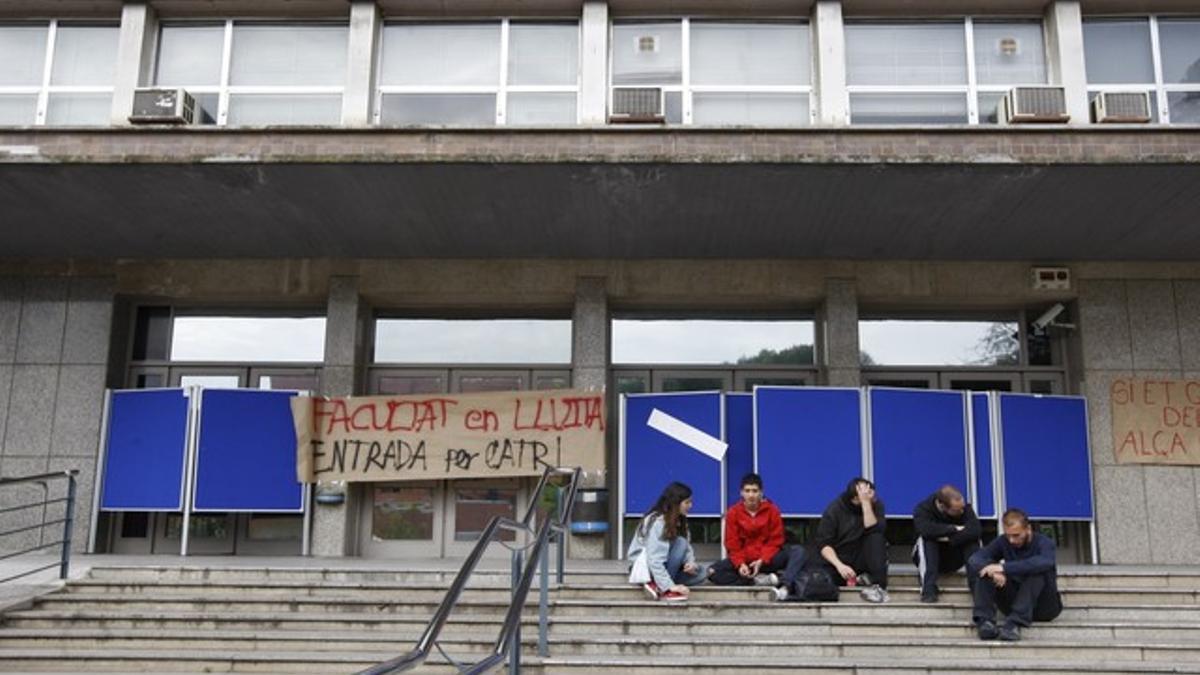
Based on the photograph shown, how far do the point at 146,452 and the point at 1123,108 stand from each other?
1111cm

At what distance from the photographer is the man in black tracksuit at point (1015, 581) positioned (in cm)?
695

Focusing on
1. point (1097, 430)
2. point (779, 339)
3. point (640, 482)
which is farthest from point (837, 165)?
point (1097, 430)

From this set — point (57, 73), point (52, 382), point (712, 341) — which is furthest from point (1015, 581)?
point (57, 73)

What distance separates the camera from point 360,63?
1061 centimetres

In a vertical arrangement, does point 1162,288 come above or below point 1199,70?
below

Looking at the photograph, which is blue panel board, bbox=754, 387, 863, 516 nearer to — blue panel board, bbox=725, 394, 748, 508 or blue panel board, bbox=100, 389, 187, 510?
blue panel board, bbox=725, 394, 748, 508

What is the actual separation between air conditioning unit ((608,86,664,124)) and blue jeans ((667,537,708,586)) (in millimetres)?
4562

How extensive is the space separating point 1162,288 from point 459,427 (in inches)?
322

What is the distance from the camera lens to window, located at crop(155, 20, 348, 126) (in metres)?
10.8

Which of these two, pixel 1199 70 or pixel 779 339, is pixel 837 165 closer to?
pixel 779 339

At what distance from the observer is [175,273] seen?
446 inches

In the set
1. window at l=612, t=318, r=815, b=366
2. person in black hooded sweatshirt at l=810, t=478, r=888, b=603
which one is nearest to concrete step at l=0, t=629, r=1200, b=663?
person in black hooded sweatshirt at l=810, t=478, r=888, b=603

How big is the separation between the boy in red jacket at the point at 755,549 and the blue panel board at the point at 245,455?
5107 mm

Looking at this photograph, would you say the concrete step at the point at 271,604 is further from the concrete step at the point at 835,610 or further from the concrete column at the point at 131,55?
the concrete column at the point at 131,55
